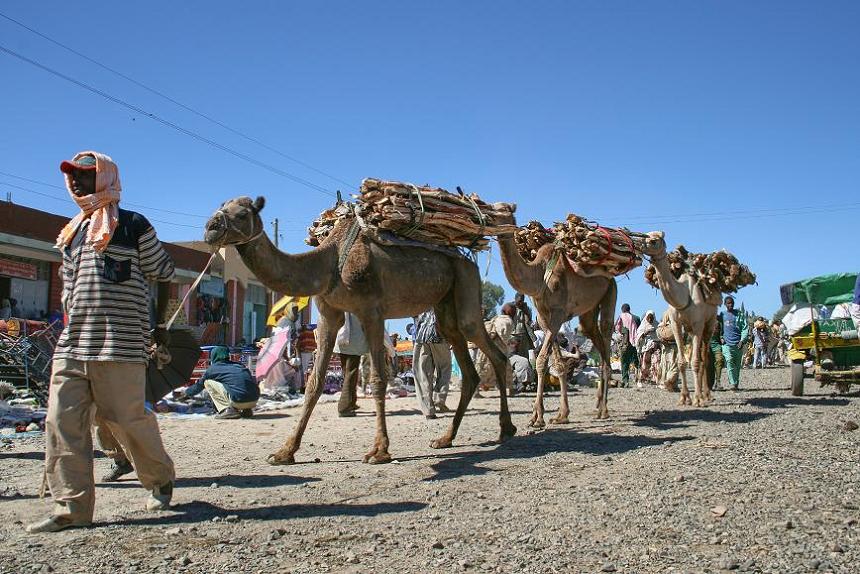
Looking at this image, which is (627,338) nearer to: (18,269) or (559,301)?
(559,301)

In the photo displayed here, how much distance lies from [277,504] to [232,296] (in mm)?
32785

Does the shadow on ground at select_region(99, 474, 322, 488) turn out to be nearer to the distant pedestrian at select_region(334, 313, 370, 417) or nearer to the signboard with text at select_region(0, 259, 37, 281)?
the distant pedestrian at select_region(334, 313, 370, 417)

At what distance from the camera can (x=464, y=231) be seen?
27.8 feet

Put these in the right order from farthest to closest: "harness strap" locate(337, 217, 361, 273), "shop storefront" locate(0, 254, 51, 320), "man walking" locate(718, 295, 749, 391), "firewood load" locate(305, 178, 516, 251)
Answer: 1. "shop storefront" locate(0, 254, 51, 320)
2. "man walking" locate(718, 295, 749, 391)
3. "firewood load" locate(305, 178, 516, 251)
4. "harness strap" locate(337, 217, 361, 273)

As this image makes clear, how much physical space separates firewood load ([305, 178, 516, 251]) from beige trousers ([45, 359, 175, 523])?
3.26 meters

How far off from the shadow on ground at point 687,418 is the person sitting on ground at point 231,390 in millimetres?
5896

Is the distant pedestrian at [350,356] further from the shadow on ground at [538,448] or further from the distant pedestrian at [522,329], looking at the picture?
the distant pedestrian at [522,329]

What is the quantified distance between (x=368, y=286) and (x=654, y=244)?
6.29 m

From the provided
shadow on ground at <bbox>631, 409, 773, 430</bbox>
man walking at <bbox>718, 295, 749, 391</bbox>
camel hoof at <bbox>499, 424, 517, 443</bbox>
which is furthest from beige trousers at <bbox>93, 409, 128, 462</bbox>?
man walking at <bbox>718, 295, 749, 391</bbox>

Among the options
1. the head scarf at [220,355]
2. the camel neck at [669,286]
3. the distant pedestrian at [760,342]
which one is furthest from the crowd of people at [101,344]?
the distant pedestrian at [760,342]

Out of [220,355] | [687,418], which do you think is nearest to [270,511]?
[687,418]

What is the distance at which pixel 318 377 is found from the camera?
7.59 meters

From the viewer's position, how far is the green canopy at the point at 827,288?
17.0 metres

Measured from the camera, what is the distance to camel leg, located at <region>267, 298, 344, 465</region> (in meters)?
7.31
